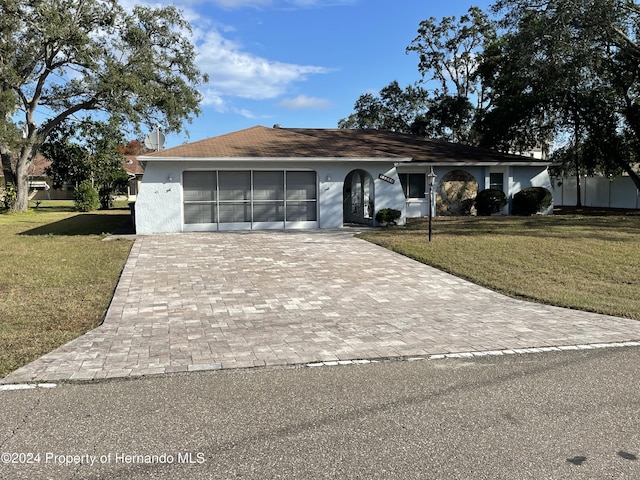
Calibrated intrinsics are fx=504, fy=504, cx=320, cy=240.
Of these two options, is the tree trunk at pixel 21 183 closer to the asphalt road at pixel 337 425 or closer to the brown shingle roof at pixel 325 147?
the brown shingle roof at pixel 325 147

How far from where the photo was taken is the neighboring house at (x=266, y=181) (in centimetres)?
1695

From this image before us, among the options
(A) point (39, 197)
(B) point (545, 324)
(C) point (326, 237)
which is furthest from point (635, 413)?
Answer: (A) point (39, 197)

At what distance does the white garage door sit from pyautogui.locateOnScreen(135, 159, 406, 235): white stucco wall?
260 mm

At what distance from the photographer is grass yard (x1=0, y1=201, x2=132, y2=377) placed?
5.73 metres

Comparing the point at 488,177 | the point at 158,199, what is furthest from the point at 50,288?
the point at 488,177

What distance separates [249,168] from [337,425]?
49.0 ft

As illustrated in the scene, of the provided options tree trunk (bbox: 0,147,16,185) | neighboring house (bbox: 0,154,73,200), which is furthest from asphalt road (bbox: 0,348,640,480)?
neighboring house (bbox: 0,154,73,200)

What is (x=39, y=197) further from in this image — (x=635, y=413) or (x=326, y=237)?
(x=635, y=413)

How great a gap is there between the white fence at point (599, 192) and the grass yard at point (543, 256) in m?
14.1

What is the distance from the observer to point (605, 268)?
10461mm

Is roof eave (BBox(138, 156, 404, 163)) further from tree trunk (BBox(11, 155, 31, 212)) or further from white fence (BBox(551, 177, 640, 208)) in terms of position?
white fence (BBox(551, 177, 640, 208))

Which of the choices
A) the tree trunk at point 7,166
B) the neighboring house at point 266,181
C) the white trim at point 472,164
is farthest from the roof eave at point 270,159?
the tree trunk at point 7,166

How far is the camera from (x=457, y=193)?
22.8m

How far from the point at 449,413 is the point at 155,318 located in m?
4.45
